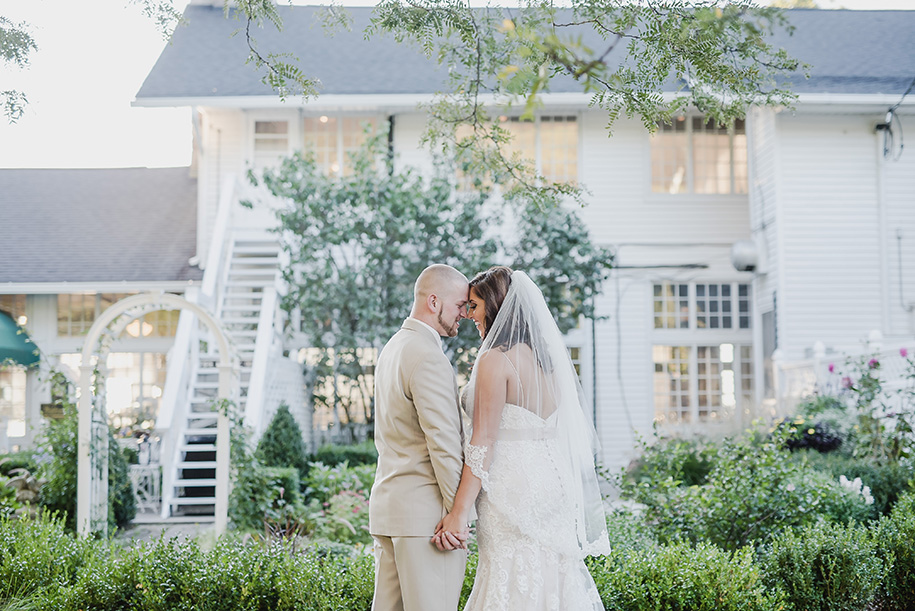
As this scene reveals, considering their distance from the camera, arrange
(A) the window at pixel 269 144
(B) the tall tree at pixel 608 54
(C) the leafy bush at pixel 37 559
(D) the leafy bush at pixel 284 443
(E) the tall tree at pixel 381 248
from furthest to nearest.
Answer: (A) the window at pixel 269 144 < (E) the tall tree at pixel 381 248 < (D) the leafy bush at pixel 284 443 < (C) the leafy bush at pixel 37 559 < (B) the tall tree at pixel 608 54

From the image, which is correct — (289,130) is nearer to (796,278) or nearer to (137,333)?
(137,333)

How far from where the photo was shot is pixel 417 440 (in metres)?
3.75

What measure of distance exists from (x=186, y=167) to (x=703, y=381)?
11897 millimetres

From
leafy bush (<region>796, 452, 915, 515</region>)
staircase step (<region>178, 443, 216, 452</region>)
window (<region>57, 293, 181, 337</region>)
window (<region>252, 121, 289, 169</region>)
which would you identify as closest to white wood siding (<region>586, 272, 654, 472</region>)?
window (<region>252, 121, 289, 169</region>)

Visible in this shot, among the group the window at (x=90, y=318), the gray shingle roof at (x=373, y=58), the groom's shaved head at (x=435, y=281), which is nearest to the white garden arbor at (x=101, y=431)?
the groom's shaved head at (x=435, y=281)

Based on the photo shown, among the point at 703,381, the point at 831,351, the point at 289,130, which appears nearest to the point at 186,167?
the point at 289,130

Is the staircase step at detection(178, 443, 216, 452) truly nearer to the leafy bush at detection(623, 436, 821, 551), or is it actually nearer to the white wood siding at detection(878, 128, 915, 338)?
the leafy bush at detection(623, 436, 821, 551)

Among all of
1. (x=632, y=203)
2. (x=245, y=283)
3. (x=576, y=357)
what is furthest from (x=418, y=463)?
(x=632, y=203)

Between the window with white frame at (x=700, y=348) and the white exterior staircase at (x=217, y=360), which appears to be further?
the window with white frame at (x=700, y=348)

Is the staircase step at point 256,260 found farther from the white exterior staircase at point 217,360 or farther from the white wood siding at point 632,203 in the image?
the white wood siding at point 632,203

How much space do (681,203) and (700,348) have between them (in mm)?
2651

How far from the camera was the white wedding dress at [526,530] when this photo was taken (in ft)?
12.6

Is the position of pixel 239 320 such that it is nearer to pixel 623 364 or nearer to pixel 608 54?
pixel 623 364

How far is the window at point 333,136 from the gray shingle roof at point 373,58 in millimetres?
802
